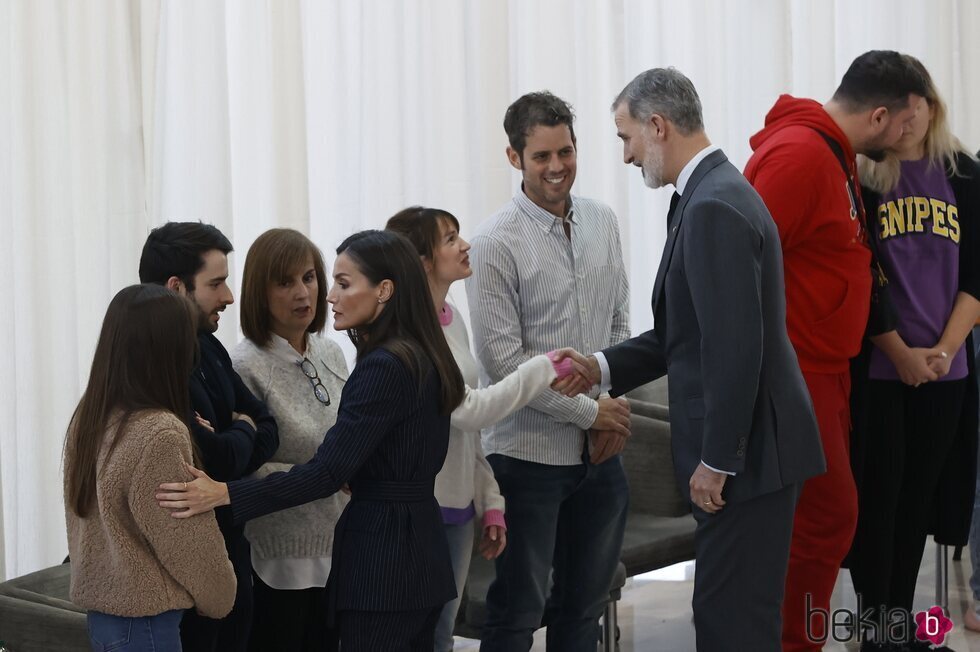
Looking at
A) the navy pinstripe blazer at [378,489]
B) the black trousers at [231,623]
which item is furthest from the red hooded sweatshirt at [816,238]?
the black trousers at [231,623]

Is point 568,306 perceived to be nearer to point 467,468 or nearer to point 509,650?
point 467,468

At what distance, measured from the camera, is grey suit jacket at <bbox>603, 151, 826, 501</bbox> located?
250 centimetres

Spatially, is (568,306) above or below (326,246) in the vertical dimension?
below

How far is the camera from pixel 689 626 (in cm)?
432

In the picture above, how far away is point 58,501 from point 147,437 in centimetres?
142

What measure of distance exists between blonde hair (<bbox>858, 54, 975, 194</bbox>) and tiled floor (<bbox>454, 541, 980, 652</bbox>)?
59.0 inches

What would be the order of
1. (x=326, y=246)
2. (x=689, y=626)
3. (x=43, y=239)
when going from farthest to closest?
(x=689, y=626) < (x=326, y=246) < (x=43, y=239)

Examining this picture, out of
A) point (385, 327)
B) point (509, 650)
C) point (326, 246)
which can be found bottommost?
point (509, 650)

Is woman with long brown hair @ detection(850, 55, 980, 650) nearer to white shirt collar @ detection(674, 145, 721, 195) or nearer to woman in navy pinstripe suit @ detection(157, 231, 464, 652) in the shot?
white shirt collar @ detection(674, 145, 721, 195)

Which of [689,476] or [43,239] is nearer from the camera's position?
[689,476]

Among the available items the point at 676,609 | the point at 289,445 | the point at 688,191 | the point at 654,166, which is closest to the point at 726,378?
the point at 688,191

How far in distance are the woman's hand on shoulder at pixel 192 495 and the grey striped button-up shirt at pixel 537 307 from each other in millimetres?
941

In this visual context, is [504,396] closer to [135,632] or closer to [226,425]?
[226,425]

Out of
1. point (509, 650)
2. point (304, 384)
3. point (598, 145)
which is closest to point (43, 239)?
point (304, 384)
